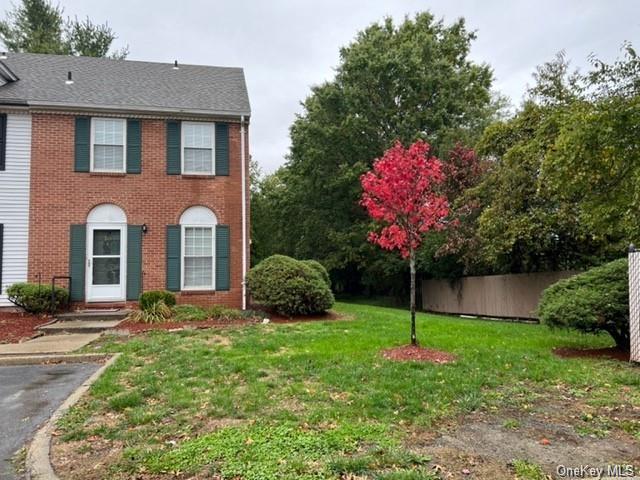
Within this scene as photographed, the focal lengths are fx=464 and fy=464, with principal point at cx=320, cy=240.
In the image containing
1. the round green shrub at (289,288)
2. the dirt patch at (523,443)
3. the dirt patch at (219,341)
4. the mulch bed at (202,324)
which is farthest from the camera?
the round green shrub at (289,288)

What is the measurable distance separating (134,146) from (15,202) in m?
3.22

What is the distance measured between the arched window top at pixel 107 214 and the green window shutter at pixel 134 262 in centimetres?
35

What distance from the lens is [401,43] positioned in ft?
74.1

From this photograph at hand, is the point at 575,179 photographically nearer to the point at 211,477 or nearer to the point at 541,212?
the point at 541,212

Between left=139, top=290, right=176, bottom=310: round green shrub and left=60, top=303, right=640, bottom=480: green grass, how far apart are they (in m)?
3.17

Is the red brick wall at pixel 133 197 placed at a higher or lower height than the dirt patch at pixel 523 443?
higher

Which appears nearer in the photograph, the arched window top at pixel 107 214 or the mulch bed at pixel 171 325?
the mulch bed at pixel 171 325

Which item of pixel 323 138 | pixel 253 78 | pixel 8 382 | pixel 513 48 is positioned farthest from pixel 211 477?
pixel 253 78

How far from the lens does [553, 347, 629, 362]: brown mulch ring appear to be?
6853mm

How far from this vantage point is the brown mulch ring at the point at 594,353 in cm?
685

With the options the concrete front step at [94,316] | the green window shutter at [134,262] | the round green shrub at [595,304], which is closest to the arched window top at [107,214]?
the green window shutter at [134,262]

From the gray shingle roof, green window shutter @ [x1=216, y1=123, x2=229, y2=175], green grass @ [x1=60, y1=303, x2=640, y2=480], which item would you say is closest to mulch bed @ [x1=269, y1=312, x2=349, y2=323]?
green grass @ [x1=60, y1=303, x2=640, y2=480]

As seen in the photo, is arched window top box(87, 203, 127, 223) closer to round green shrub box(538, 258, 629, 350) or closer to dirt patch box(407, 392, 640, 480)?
round green shrub box(538, 258, 629, 350)

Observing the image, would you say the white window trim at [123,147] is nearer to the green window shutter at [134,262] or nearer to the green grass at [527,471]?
the green window shutter at [134,262]
